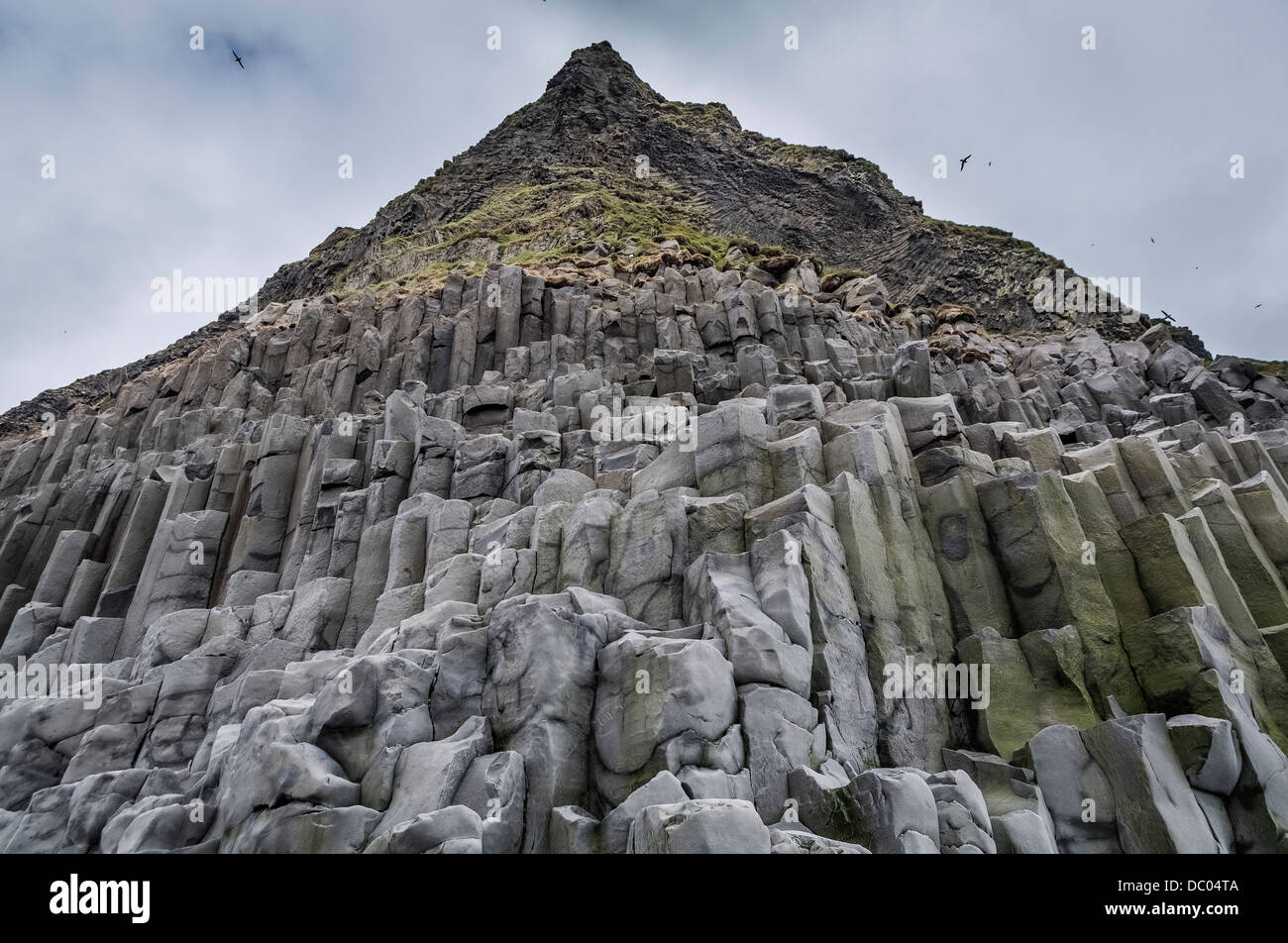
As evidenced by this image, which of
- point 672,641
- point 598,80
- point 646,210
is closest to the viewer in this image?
point 672,641

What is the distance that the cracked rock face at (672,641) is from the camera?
1212 centimetres

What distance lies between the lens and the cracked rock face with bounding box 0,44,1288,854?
12.1 meters

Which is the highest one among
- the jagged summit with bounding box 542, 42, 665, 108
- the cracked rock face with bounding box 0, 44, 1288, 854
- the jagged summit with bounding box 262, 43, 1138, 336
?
the jagged summit with bounding box 542, 42, 665, 108

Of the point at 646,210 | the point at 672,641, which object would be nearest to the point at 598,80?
the point at 646,210

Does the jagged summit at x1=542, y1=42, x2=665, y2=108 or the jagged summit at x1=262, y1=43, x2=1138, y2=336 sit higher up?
the jagged summit at x1=542, y1=42, x2=665, y2=108

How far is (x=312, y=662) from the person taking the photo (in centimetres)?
1808

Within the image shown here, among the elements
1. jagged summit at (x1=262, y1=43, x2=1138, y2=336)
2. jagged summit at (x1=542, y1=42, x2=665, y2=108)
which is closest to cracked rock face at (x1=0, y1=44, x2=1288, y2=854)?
jagged summit at (x1=262, y1=43, x2=1138, y2=336)

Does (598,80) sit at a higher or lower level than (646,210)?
higher

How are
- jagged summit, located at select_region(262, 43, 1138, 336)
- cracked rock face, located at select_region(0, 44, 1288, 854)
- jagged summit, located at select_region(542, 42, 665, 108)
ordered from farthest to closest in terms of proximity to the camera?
jagged summit, located at select_region(542, 42, 665, 108) < jagged summit, located at select_region(262, 43, 1138, 336) < cracked rock face, located at select_region(0, 44, 1288, 854)

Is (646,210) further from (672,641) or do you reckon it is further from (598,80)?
(672,641)

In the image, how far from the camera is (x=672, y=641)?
44.3ft

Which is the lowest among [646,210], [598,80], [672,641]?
[672,641]

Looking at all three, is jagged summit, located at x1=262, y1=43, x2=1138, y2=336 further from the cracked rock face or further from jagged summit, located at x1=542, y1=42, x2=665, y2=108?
the cracked rock face
